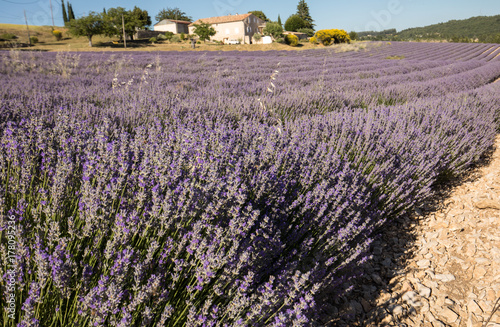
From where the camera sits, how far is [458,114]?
4105 millimetres

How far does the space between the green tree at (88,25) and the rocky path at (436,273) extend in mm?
35336

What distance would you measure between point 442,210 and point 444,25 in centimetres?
9452

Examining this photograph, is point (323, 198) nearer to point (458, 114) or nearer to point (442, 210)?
point (442, 210)

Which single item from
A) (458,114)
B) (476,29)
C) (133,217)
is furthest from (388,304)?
(476,29)

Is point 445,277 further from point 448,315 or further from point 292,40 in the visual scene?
point 292,40

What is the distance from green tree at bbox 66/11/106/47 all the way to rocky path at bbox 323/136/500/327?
116ft

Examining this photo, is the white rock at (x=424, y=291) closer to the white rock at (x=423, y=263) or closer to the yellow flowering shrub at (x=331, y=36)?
the white rock at (x=423, y=263)

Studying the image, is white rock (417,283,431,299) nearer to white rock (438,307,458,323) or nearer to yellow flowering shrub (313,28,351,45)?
white rock (438,307,458,323)

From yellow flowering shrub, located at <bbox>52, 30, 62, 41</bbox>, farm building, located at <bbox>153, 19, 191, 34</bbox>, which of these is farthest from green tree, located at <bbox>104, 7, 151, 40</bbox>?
farm building, located at <bbox>153, 19, 191, 34</bbox>

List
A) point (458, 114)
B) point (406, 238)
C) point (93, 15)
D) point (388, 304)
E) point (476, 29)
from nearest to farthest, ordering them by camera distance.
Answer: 1. point (388, 304)
2. point (406, 238)
3. point (458, 114)
4. point (93, 15)
5. point (476, 29)

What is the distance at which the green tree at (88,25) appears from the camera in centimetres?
2852

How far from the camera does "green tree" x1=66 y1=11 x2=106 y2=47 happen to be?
2852cm

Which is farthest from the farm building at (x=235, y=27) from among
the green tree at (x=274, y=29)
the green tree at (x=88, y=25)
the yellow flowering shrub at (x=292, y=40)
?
the green tree at (x=88, y=25)

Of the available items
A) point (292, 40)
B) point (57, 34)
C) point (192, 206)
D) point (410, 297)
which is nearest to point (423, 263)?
point (410, 297)
